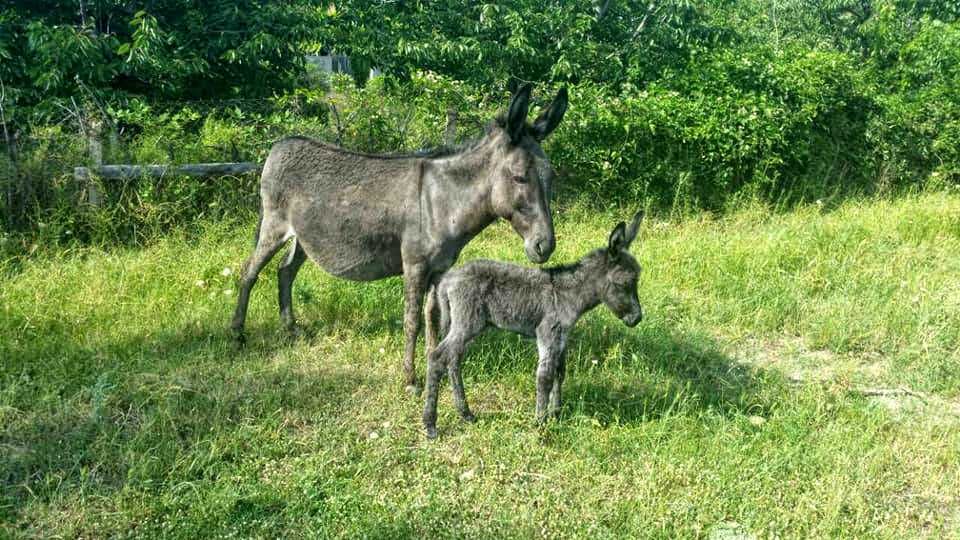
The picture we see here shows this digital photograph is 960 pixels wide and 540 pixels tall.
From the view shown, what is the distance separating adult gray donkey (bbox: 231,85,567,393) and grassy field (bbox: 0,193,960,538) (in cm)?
68

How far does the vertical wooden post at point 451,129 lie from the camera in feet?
29.5

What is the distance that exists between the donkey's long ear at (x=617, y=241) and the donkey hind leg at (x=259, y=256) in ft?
7.94

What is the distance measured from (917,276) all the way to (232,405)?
19.9 feet

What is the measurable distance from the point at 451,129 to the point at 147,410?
16.4ft

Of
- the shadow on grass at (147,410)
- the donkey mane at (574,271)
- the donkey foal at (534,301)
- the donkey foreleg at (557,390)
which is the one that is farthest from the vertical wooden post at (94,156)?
the donkey foreleg at (557,390)

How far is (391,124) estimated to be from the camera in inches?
369

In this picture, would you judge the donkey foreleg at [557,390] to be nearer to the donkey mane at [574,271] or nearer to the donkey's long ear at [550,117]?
the donkey mane at [574,271]

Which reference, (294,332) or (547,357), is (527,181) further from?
(294,332)

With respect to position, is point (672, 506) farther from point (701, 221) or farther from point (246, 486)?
point (701, 221)

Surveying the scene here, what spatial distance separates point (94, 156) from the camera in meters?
7.95

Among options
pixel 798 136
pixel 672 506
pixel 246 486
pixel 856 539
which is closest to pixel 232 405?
pixel 246 486

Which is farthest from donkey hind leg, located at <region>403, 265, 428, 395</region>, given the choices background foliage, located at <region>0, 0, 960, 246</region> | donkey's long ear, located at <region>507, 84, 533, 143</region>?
Result: background foliage, located at <region>0, 0, 960, 246</region>

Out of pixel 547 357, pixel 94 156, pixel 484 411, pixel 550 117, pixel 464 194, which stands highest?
pixel 550 117

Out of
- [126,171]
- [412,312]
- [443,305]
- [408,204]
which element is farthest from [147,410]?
[126,171]
